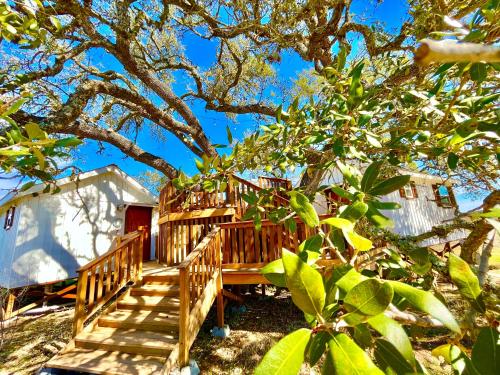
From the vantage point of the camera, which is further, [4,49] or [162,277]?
[162,277]

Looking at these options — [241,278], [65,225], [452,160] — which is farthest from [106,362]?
[65,225]

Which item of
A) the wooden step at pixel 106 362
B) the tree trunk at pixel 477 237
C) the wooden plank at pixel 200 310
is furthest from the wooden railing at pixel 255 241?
the tree trunk at pixel 477 237

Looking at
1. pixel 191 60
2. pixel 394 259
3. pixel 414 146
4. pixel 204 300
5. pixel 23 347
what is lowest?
pixel 23 347

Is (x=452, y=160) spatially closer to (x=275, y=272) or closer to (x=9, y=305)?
(x=275, y=272)

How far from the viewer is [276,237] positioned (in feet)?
18.2

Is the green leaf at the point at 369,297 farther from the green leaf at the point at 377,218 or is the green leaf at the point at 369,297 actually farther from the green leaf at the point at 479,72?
the green leaf at the point at 479,72

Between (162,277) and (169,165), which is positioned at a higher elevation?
(169,165)

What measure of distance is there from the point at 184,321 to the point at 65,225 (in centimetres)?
798

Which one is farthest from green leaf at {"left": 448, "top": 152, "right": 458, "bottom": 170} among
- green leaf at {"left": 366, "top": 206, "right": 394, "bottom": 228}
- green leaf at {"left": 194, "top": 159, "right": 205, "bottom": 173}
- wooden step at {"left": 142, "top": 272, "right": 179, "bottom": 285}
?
wooden step at {"left": 142, "top": 272, "right": 179, "bottom": 285}

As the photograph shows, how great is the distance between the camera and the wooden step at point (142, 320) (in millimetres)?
4215

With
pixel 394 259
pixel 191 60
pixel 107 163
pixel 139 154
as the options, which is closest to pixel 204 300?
pixel 394 259

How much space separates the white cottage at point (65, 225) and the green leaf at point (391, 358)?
29.1 ft

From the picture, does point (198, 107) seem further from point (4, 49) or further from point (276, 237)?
point (276, 237)

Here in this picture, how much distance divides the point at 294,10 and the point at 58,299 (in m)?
11.0
